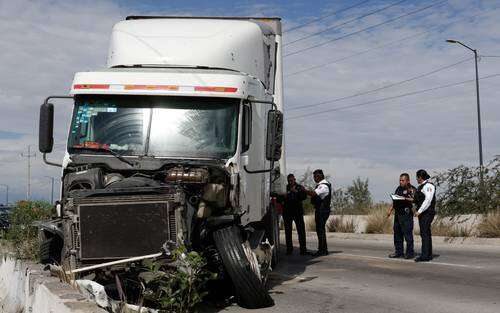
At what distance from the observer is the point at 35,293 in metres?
7.46

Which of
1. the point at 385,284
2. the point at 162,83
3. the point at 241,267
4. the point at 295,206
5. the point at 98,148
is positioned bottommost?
the point at 385,284

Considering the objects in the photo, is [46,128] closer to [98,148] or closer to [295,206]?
[98,148]

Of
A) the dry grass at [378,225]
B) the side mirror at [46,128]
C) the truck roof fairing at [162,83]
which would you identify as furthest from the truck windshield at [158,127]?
the dry grass at [378,225]

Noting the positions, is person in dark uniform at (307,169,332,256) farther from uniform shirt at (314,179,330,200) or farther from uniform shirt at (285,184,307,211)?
uniform shirt at (285,184,307,211)

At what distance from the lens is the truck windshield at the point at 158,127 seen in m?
8.63

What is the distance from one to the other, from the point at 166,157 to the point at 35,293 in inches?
85.7

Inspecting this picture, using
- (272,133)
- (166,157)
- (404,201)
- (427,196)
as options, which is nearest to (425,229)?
(427,196)

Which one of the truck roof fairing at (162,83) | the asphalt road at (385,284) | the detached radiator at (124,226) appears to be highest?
the truck roof fairing at (162,83)

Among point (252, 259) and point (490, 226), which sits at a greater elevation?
point (490, 226)

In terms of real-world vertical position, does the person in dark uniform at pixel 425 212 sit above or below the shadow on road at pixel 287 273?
above

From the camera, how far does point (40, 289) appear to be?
Answer: 7043mm

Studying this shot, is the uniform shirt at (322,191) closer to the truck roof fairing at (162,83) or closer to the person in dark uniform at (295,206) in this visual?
the person in dark uniform at (295,206)

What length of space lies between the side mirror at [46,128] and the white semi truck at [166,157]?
0.01 m

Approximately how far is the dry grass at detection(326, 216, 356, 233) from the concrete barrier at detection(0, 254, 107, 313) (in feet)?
47.7
